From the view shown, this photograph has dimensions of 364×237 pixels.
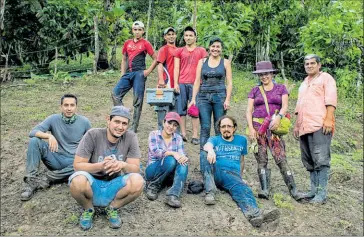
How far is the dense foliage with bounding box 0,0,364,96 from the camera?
973 centimetres

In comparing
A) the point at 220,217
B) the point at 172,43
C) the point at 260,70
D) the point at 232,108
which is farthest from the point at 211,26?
the point at 220,217

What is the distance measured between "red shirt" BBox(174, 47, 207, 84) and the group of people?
0.57 m

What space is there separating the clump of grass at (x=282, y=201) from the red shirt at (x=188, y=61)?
202 centimetres

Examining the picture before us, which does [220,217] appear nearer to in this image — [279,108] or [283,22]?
[279,108]

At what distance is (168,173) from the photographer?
191 inches

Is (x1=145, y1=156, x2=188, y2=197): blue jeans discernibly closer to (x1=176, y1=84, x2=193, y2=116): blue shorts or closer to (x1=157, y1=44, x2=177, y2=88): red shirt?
(x1=176, y1=84, x2=193, y2=116): blue shorts

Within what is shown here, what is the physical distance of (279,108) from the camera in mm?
5133

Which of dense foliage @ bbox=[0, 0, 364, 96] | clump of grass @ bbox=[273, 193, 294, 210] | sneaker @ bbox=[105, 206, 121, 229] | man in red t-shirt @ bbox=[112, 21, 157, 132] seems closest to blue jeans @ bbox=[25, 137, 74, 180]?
sneaker @ bbox=[105, 206, 121, 229]

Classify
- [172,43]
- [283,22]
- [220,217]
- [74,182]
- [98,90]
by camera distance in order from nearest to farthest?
[74,182], [220,217], [172,43], [98,90], [283,22]

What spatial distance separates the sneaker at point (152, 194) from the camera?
4.82m

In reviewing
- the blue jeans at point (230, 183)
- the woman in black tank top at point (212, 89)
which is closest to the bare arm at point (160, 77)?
the woman in black tank top at point (212, 89)

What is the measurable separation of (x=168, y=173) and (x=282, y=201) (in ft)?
4.58

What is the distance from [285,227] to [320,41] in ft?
20.1

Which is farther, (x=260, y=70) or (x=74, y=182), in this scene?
(x=260, y=70)
